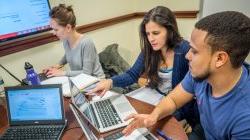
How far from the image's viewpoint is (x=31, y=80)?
1.57m

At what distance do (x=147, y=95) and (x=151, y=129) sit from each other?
0.53m

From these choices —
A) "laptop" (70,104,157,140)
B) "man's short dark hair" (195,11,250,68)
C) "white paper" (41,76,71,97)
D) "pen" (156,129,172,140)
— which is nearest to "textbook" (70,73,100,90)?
"white paper" (41,76,71,97)

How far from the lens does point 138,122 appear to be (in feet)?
3.62

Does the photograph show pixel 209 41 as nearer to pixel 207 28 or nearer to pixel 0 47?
pixel 207 28

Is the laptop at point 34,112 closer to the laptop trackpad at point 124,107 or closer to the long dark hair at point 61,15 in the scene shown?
the laptop trackpad at point 124,107

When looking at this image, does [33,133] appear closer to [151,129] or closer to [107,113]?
[107,113]

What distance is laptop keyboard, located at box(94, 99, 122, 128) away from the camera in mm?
1193

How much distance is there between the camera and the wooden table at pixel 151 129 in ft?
3.59

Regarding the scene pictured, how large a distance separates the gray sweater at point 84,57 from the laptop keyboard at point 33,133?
2.42ft

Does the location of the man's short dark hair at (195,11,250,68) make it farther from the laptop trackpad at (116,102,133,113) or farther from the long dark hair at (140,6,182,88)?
the long dark hair at (140,6,182,88)

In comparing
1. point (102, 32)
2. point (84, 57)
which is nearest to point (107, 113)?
point (84, 57)

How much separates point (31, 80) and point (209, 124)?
106 cm

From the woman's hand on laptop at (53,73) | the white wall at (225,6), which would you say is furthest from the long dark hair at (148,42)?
the white wall at (225,6)

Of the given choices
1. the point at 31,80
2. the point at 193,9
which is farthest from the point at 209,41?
the point at 193,9
